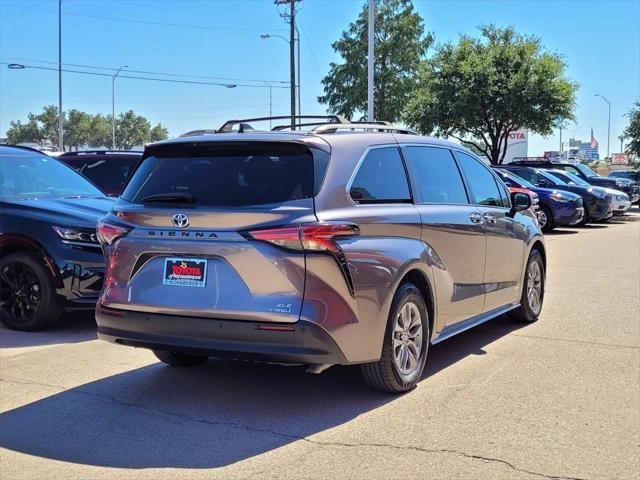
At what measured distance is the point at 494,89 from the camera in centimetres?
2694

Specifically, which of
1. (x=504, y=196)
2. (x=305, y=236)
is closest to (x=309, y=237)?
(x=305, y=236)

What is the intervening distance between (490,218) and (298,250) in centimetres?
273

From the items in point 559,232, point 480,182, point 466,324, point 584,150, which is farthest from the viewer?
point 584,150

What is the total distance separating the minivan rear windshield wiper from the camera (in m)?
4.48

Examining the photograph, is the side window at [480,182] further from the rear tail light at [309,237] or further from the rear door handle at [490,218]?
the rear tail light at [309,237]

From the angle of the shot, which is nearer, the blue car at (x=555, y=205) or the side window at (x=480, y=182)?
the side window at (x=480, y=182)

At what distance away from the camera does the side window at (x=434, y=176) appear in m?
5.32

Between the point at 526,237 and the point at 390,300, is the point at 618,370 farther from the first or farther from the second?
the point at 390,300

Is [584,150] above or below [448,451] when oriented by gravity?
above

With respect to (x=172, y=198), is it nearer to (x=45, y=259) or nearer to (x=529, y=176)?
(x=45, y=259)

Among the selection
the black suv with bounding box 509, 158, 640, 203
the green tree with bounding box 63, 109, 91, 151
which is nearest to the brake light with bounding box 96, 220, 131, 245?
the black suv with bounding box 509, 158, 640, 203

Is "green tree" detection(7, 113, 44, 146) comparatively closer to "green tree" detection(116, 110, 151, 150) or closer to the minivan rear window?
"green tree" detection(116, 110, 151, 150)

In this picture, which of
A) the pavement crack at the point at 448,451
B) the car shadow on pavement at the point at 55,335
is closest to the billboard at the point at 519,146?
the car shadow on pavement at the point at 55,335

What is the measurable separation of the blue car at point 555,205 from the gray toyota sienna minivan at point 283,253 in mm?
13515
